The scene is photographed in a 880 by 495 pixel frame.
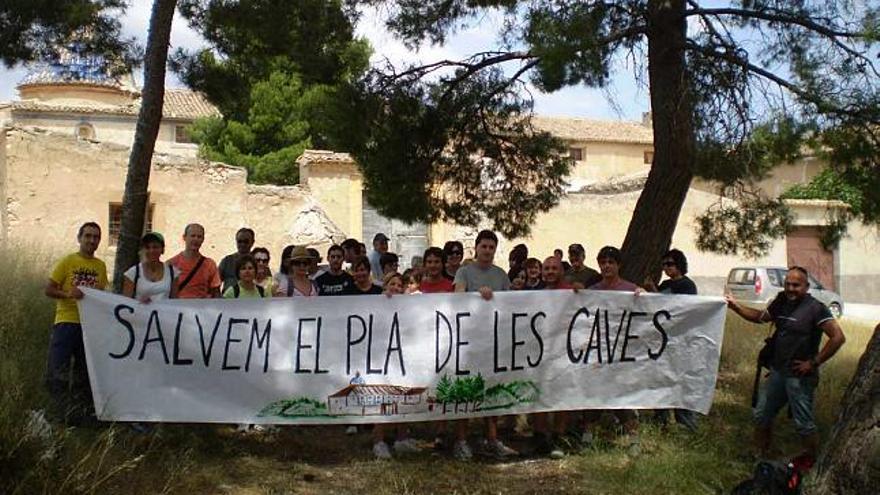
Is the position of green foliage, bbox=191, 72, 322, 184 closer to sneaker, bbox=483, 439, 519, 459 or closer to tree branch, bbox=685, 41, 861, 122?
tree branch, bbox=685, 41, 861, 122

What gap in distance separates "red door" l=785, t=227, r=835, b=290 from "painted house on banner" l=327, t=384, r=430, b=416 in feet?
76.9

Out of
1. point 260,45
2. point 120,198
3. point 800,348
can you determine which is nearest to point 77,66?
point 260,45

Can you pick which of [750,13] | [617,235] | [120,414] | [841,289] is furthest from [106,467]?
[841,289]

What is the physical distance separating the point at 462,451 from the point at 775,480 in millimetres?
2333

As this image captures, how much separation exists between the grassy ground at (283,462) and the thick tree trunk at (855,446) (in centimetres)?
177

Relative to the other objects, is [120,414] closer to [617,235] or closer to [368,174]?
[368,174]

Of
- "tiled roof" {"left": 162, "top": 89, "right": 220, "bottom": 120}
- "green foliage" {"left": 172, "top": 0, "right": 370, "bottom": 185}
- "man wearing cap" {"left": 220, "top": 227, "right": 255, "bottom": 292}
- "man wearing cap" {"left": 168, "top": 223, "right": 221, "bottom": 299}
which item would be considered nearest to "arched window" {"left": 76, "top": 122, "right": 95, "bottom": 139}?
"tiled roof" {"left": 162, "top": 89, "right": 220, "bottom": 120}

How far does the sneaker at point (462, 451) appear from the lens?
6.39 meters

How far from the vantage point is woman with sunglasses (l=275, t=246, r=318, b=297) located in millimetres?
6906

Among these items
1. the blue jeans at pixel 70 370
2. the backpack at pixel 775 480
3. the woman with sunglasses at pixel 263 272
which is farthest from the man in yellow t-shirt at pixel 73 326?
the backpack at pixel 775 480

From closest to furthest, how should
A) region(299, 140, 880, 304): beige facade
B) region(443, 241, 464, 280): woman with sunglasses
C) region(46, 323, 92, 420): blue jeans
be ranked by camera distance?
region(46, 323, 92, 420): blue jeans → region(443, 241, 464, 280): woman with sunglasses → region(299, 140, 880, 304): beige facade

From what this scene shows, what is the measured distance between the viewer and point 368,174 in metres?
9.74

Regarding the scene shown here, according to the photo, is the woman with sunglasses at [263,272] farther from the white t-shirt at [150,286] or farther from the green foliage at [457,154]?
the green foliage at [457,154]

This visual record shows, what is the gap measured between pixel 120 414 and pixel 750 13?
6765 mm
